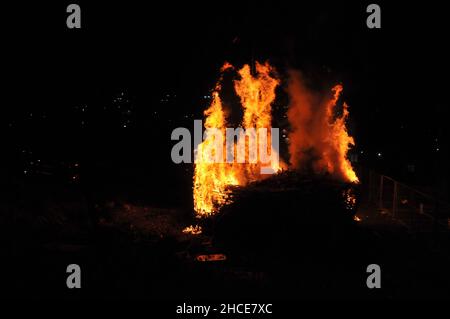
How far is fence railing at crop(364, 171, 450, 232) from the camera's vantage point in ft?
37.6

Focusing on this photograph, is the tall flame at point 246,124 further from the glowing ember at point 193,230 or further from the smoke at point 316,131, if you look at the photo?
the smoke at point 316,131

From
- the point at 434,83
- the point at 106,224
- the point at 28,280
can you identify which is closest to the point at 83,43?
the point at 106,224

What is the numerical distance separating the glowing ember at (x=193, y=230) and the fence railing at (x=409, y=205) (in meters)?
5.84

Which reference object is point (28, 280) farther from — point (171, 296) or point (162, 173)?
point (162, 173)

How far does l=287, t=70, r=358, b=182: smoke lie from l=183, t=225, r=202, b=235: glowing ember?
4330 mm

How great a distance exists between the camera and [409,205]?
14219 millimetres

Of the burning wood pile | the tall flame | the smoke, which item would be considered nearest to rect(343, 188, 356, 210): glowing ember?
the burning wood pile

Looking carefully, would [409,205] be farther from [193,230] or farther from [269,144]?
[193,230]

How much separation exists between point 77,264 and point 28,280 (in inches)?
38.3

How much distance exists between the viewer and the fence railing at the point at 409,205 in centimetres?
1145

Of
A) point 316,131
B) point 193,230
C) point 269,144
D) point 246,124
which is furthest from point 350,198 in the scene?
point 193,230

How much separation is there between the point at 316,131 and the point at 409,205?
12.4ft

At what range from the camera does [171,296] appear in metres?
7.72
